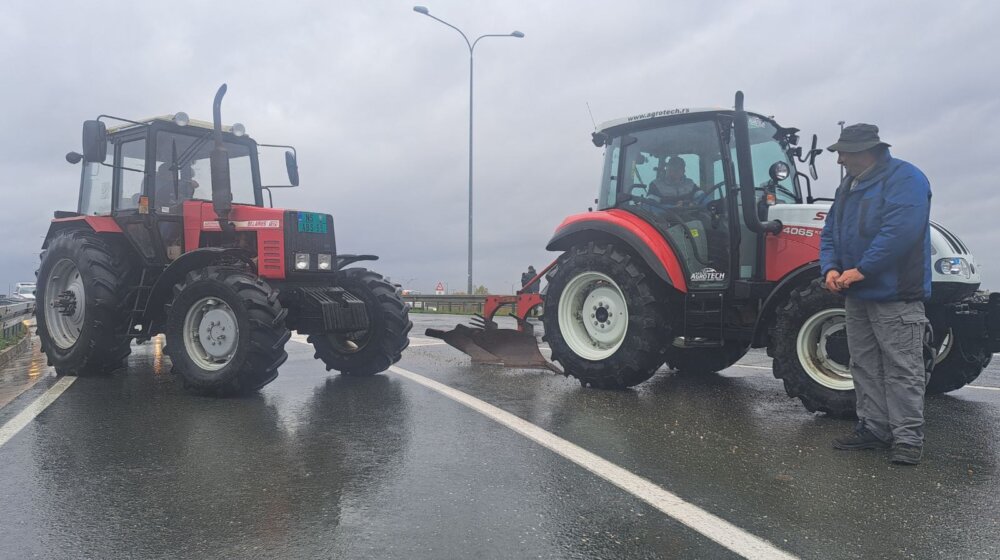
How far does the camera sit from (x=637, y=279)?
6172mm

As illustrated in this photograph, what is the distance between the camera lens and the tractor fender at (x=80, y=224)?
768 centimetres

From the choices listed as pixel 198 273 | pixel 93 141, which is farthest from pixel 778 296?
pixel 93 141

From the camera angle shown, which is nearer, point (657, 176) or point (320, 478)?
point (320, 478)

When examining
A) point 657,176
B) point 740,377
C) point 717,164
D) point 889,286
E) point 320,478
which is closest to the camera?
Answer: point 320,478

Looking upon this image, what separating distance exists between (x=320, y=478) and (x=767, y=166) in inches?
187

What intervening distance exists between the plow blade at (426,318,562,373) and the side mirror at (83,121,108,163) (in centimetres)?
416

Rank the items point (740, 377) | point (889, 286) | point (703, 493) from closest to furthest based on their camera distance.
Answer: point (703, 493)
point (889, 286)
point (740, 377)

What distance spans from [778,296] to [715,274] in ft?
2.71

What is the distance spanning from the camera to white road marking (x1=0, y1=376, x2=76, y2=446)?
464 cm

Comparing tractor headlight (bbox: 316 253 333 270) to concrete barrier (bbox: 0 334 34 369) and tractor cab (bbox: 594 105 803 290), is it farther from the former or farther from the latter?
concrete barrier (bbox: 0 334 34 369)

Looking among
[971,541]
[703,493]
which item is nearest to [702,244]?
[703,493]

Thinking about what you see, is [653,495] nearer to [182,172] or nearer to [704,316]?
[704,316]

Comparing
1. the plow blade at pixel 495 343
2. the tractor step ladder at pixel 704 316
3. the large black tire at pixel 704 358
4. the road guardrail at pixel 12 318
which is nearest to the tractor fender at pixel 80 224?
the road guardrail at pixel 12 318

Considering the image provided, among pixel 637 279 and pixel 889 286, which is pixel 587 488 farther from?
pixel 637 279
